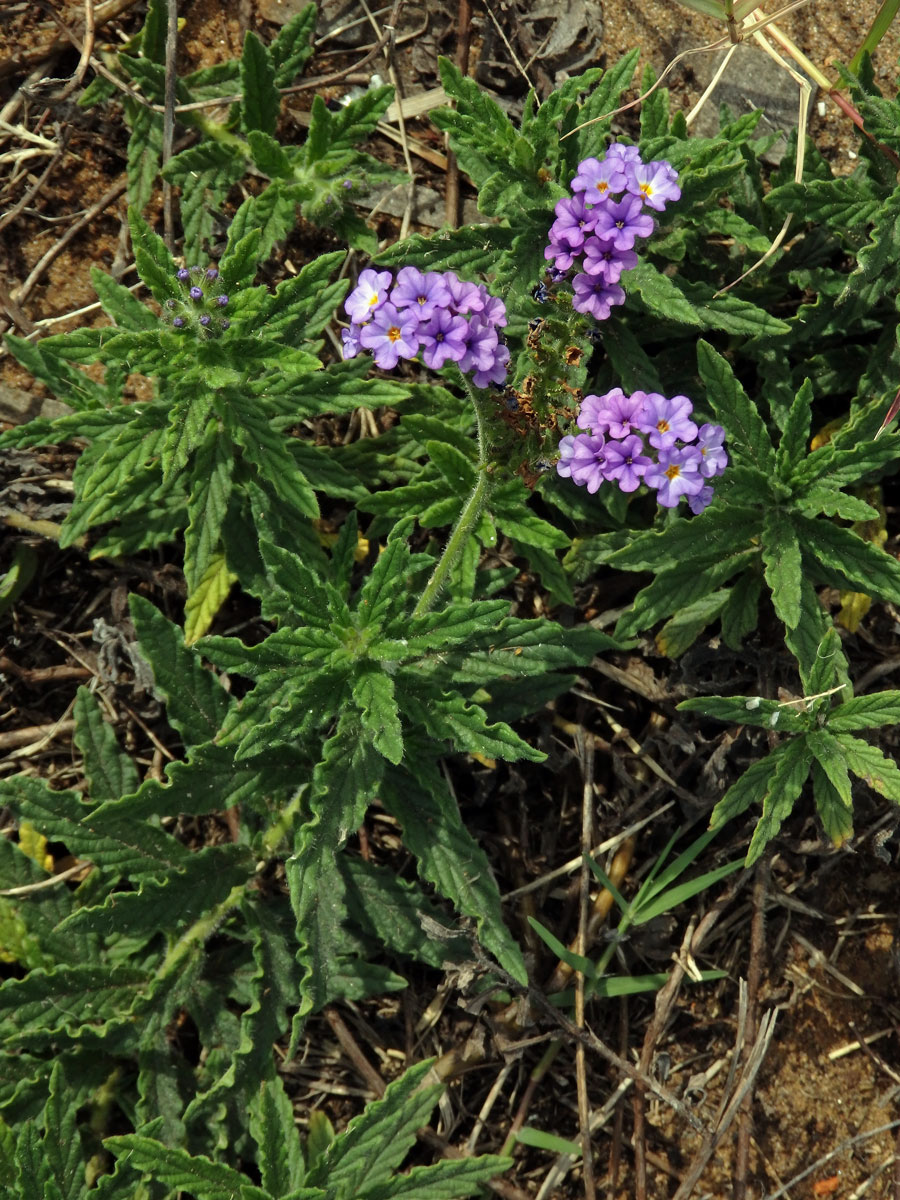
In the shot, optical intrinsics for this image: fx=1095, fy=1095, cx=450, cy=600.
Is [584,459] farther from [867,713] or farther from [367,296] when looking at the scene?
[867,713]

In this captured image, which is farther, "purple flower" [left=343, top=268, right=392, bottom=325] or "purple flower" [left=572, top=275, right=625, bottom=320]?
"purple flower" [left=572, top=275, right=625, bottom=320]

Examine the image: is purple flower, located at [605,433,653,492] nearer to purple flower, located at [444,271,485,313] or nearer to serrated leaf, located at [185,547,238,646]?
purple flower, located at [444,271,485,313]

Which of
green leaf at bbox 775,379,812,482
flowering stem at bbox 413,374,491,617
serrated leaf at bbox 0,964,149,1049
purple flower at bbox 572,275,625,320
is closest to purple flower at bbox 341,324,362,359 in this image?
flowering stem at bbox 413,374,491,617

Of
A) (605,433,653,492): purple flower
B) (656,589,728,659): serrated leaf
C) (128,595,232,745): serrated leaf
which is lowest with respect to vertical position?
(128,595,232,745): serrated leaf

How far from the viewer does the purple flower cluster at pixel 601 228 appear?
4305 millimetres

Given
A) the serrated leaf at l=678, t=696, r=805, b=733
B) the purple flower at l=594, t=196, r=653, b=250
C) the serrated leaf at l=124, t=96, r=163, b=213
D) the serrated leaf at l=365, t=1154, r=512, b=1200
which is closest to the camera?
the purple flower at l=594, t=196, r=653, b=250

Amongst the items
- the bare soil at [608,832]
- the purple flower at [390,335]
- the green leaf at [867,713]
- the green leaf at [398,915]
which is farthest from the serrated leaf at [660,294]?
the green leaf at [398,915]

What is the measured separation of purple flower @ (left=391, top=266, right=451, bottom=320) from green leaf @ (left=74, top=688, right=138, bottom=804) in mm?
2576

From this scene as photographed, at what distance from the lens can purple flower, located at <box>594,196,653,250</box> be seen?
4286 mm

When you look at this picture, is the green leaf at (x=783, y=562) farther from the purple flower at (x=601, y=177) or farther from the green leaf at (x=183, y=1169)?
the green leaf at (x=183, y=1169)

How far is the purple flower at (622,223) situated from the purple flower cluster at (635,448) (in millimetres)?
599

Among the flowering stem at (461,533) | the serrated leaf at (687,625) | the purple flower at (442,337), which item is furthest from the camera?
the serrated leaf at (687,625)

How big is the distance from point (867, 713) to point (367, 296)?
2.82m

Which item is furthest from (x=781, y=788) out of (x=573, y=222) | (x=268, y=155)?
(x=268, y=155)
